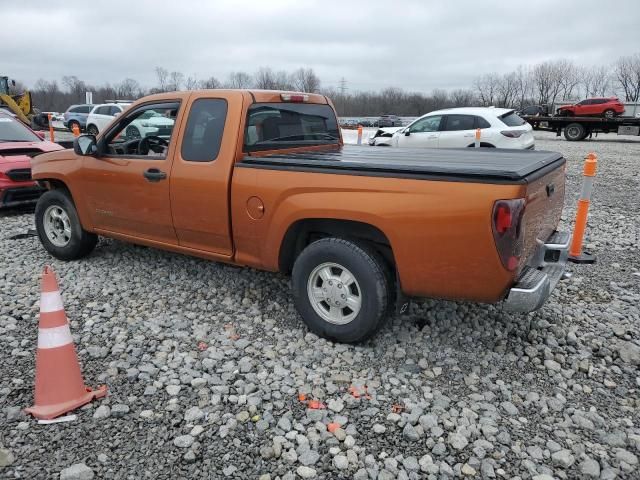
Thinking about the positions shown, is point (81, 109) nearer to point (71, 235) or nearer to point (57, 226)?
point (57, 226)

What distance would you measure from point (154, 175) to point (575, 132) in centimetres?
2592

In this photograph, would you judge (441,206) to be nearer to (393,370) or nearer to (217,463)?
(393,370)

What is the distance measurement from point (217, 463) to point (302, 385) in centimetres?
83

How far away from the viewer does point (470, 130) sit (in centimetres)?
1321

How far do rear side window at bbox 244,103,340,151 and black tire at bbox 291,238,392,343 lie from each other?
1158mm

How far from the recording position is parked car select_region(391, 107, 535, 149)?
1280 cm

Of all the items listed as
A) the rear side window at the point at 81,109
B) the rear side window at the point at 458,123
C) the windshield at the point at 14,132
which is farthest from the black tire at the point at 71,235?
the rear side window at the point at 81,109

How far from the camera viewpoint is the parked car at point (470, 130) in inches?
504

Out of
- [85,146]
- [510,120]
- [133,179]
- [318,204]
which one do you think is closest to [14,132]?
[85,146]

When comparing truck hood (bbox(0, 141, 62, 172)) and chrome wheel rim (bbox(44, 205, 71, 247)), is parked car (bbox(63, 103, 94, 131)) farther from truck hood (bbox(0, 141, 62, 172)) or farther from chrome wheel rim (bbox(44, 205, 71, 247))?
chrome wheel rim (bbox(44, 205, 71, 247))

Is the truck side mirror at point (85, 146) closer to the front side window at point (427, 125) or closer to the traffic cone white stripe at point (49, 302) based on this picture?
the traffic cone white stripe at point (49, 302)

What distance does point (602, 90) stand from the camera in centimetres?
8406

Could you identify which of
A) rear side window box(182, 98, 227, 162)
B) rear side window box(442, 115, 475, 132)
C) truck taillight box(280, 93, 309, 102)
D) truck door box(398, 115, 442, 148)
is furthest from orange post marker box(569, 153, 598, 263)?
truck door box(398, 115, 442, 148)

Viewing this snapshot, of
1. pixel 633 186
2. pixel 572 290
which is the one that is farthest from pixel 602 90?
pixel 572 290
